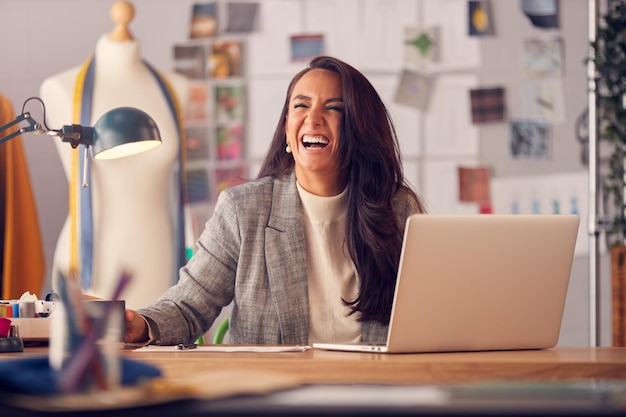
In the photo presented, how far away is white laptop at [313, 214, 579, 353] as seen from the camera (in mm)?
1609

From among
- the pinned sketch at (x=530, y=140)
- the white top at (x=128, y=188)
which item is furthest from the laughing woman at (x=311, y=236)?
the pinned sketch at (x=530, y=140)

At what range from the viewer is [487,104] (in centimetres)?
414

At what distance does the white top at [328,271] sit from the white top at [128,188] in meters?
0.98

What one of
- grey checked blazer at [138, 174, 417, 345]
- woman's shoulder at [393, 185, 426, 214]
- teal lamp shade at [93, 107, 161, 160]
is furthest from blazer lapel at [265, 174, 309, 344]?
teal lamp shade at [93, 107, 161, 160]

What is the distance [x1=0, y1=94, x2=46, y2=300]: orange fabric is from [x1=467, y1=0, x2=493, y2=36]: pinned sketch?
2.03 meters

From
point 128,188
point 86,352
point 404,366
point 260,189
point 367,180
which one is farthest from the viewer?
point 128,188

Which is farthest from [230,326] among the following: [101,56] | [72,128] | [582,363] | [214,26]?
[214,26]

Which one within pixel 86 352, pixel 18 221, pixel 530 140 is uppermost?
pixel 530 140

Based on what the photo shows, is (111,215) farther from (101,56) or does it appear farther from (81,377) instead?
(81,377)

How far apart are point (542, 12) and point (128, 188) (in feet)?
6.82

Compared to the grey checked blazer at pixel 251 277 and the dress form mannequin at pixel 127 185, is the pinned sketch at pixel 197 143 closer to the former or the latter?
the dress form mannequin at pixel 127 185

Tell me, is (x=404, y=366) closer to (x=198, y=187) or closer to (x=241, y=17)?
(x=198, y=187)

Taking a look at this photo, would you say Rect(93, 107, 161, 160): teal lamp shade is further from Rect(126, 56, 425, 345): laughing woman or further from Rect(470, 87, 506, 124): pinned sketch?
Rect(470, 87, 506, 124): pinned sketch

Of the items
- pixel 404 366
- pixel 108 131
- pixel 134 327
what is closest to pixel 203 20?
pixel 108 131
